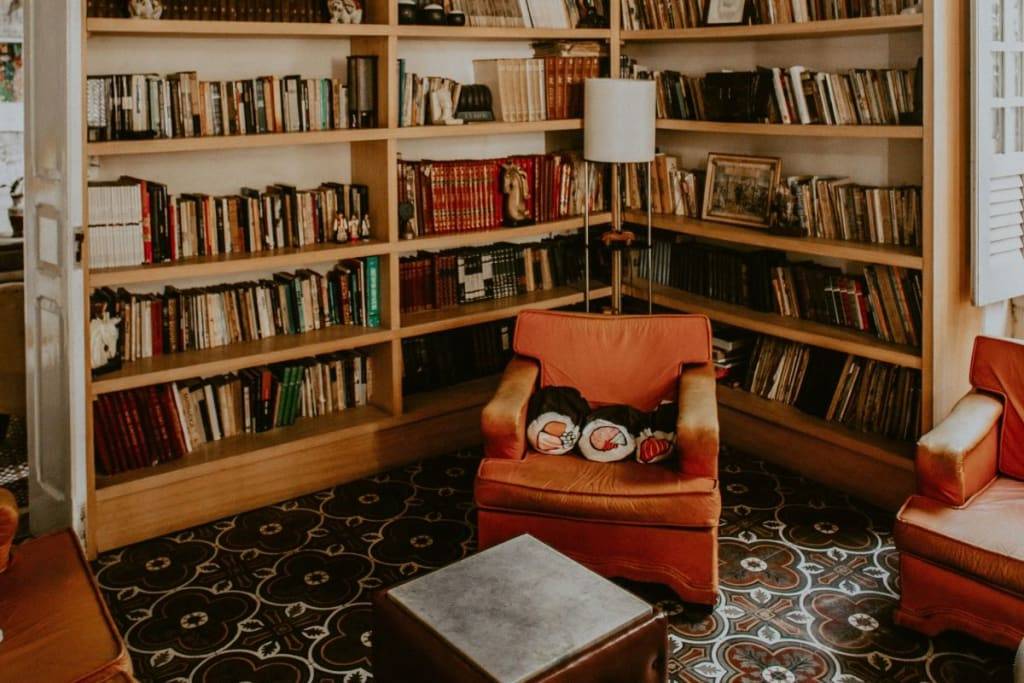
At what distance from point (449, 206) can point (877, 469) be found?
81.3 inches

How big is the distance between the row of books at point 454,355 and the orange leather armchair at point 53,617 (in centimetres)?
188

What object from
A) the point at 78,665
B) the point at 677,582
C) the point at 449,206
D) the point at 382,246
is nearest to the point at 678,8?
the point at 449,206

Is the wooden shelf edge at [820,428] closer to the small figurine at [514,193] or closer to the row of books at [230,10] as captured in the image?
the small figurine at [514,193]

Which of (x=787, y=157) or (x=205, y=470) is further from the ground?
(x=787, y=157)

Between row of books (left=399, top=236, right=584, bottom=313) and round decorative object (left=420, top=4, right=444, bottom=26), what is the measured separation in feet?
3.24

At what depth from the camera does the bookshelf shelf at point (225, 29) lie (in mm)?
3207

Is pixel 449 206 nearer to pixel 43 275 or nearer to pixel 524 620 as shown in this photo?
pixel 43 275

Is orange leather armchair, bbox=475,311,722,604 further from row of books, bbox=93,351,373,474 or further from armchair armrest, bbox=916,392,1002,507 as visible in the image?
row of books, bbox=93,351,373,474

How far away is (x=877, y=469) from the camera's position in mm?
3711

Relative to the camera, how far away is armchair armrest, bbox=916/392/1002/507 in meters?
2.79

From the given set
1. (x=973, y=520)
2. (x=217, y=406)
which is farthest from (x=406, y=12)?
(x=973, y=520)

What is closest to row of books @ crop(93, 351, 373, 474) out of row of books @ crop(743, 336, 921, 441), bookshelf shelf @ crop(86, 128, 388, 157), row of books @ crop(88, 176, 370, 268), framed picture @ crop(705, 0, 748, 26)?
row of books @ crop(88, 176, 370, 268)

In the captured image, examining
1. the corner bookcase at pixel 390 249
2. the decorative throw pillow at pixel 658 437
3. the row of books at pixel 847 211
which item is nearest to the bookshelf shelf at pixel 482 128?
the corner bookcase at pixel 390 249

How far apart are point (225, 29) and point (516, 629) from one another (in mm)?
2396
